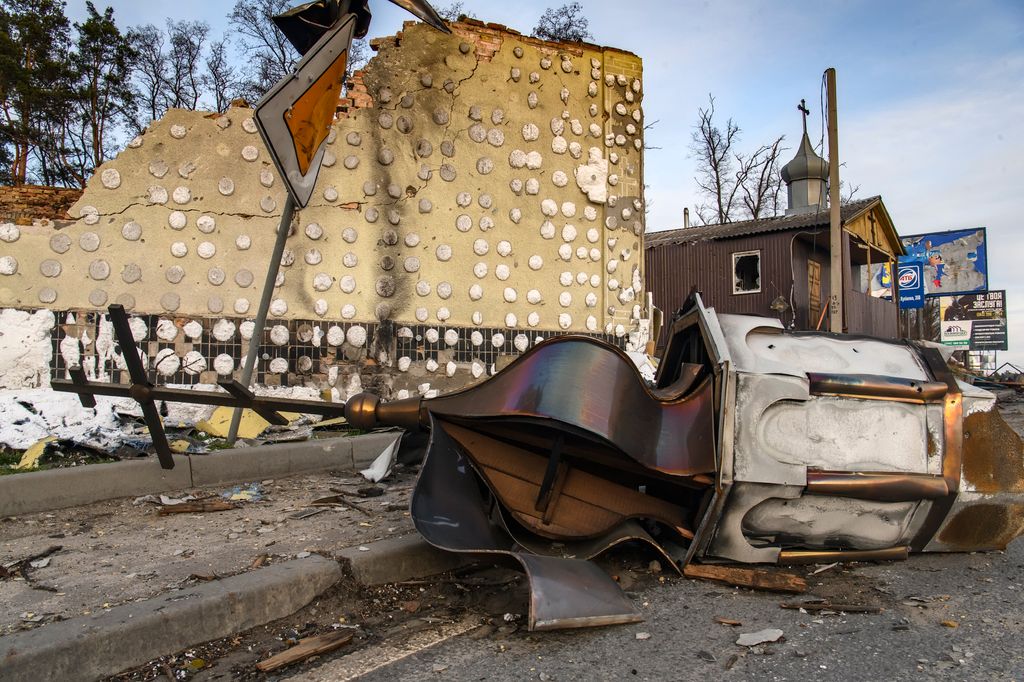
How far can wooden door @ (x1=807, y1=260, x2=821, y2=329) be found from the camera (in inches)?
819

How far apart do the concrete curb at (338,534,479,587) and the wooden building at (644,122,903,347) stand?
16108 millimetres

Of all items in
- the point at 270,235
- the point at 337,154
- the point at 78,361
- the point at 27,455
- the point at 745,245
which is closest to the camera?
the point at 27,455

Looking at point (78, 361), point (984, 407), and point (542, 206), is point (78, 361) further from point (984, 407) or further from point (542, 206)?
point (984, 407)

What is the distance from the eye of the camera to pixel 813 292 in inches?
840

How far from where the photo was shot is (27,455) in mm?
5047

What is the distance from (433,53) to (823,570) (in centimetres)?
737

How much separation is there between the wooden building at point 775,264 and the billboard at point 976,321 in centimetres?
1747

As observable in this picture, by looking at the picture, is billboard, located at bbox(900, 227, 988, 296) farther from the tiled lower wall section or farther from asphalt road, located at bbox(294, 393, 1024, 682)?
asphalt road, located at bbox(294, 393, 1024, 682)

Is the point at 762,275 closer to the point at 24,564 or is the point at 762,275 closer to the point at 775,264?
the point at 775,264

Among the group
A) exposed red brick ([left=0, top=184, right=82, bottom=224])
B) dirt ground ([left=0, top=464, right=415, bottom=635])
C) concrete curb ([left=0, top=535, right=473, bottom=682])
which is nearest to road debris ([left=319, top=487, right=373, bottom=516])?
dirt ground ([left=0, top=464, right=415, bottom=635])

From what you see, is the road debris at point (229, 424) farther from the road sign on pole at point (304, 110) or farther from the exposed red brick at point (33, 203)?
the exposed red brick at point (33, 203)

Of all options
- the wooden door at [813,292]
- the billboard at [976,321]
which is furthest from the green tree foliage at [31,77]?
the billboard at [976,321]

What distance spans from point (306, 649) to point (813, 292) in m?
21.5

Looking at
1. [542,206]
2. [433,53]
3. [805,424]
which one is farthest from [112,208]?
[805,424]
